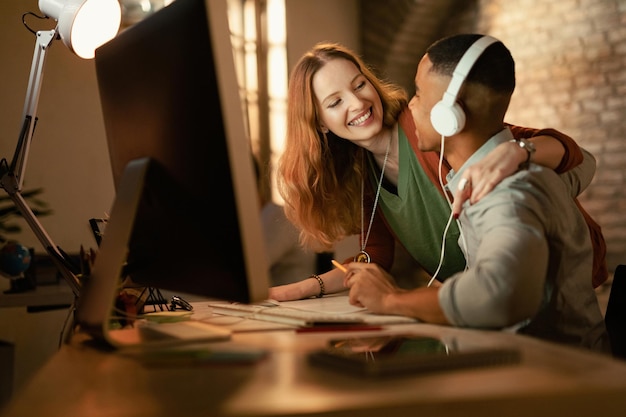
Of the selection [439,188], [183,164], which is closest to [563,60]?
[439,188]

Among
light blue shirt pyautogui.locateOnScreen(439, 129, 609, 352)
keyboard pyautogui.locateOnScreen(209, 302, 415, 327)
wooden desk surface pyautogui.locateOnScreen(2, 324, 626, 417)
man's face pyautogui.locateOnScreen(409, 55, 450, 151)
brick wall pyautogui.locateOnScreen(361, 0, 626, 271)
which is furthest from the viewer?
brick wall pyautogui.locateOnScreen(361, 0, 626, 271)

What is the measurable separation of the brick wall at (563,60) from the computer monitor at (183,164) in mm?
4201

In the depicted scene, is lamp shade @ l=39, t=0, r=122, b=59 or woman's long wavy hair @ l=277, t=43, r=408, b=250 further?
woman's long wavy hair @ l=277, t=43, r=408, b=250

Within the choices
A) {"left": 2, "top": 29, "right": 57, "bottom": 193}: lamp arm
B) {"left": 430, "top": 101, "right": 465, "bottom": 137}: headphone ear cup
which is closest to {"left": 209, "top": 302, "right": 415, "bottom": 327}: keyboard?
{"left": 430, "top": 101, "right": 465, "bottom": 137}: headphone ear cup

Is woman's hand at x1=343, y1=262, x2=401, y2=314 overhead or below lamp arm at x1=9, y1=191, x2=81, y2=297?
below

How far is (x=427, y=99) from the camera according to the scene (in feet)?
4.58

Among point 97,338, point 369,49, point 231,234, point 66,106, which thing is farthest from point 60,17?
point 369,49

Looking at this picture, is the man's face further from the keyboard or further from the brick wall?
the brick wall

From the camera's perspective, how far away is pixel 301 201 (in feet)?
6.64

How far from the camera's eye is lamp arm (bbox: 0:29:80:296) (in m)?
1.41

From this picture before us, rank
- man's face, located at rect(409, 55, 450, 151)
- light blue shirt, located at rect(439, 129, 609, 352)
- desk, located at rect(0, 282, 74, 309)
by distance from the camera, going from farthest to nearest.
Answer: desk, located at rect(0, 282, 74, 309), man's face, located at rect(409, 55, 450, 151), light blue shirt, located at rect(439, 129, 609, 352)

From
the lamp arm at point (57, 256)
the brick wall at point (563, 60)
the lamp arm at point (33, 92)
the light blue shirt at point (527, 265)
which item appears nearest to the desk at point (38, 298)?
the lamp arm at point (33, 92)

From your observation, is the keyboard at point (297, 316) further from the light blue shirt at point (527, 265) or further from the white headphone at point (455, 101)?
the white headphone at point (455, 101)

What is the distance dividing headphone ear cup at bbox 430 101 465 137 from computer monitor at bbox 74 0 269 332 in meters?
0.52
